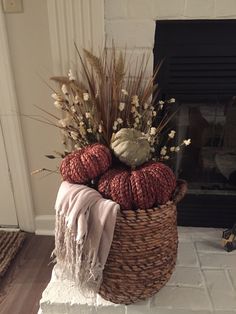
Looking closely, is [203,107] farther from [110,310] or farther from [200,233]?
[110,310]

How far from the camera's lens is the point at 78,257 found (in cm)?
94

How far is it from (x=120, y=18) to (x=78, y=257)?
0.87 meters

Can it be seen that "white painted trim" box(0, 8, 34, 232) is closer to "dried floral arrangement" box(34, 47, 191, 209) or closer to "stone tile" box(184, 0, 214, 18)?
"dried floral arrangement" box(34, 47, 191, 209)

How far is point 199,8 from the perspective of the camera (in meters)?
1.13

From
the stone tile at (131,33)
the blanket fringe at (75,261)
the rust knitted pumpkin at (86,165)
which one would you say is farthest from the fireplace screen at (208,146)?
the blanket fringe at (75,261)

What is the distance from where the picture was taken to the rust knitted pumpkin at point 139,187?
35.9 inches

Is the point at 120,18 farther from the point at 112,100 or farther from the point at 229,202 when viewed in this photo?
the point at 229,202

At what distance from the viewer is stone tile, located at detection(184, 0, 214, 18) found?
1.12 m

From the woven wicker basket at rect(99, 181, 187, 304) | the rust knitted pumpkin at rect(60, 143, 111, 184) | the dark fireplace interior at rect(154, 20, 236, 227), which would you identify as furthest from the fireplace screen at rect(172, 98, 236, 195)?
the rust knitted pumpkin at rect(60, 143, 111, 184)

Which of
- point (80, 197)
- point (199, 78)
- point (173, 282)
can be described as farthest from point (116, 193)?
point (199, 78)

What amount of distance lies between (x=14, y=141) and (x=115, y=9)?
770 millimetres

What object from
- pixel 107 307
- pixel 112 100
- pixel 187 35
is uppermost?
pixel 187 35

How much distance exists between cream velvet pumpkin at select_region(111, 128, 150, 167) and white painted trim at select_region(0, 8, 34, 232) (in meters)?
0.66

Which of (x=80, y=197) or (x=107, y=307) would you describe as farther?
(x=107, y=307)
